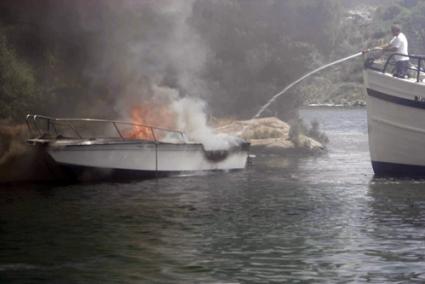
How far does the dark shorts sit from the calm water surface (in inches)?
177

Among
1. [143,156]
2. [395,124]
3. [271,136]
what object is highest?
[395,124]

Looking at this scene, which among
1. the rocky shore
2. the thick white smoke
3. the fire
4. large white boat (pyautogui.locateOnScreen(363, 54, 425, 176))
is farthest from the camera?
the rocky shore

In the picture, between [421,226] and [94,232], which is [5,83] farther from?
[421,226]

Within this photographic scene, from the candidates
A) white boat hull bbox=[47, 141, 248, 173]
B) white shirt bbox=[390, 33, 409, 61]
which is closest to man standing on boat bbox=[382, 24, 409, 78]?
white shirt bbox=[390, 33, 409, 61]

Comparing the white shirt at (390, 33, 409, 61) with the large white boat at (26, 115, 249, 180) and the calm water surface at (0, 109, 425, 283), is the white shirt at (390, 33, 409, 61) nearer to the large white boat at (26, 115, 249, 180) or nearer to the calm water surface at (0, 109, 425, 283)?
the calm water surface at (0, 109, 425, 283)

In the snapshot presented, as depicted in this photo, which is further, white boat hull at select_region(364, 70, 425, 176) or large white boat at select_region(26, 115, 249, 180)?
white boat hull at select_region(364, 70, 425, 176)

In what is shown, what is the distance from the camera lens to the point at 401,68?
3809 cm

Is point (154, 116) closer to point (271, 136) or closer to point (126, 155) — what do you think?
point (126, 155)

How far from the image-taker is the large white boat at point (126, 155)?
3481cm

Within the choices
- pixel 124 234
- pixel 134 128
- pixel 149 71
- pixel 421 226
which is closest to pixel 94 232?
pixel 124 234

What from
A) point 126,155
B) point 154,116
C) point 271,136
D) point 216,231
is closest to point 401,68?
point 126,155

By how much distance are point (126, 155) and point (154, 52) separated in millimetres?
14793

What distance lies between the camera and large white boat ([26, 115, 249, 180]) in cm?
3481

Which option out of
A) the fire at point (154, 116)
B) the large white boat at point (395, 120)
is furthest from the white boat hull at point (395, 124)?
the fire at point (154, 116)
